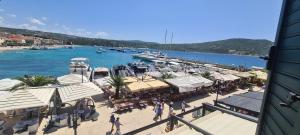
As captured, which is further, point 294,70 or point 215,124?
point 215,124

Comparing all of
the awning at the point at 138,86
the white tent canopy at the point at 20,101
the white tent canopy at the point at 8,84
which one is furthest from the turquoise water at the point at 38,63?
the white tent canopy at the point at 20,101

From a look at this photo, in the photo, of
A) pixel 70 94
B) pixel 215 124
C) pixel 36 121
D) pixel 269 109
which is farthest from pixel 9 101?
pixel 269 109

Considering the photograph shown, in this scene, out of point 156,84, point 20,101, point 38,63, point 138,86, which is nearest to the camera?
point 20,101

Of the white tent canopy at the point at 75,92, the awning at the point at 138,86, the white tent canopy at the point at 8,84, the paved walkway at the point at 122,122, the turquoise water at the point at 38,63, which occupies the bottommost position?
the turquoise water at the point at 38,63

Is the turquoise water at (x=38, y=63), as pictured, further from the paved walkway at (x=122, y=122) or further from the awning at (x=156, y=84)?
the paved walkway at (x=122, y=122)

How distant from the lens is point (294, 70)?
214cm

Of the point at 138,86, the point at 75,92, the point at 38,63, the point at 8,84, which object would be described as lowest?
the point at 38,63

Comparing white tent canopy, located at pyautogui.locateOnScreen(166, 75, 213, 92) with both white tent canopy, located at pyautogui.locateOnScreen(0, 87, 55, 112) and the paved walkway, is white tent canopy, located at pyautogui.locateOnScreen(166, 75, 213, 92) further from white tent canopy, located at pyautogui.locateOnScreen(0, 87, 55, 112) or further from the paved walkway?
white tent canopy, located at pyautogui.locateOnScreen(0, 87, 55, 112)

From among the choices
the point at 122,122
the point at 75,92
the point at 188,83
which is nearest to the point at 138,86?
the point at 188,83

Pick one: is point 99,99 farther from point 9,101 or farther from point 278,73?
point 278,73

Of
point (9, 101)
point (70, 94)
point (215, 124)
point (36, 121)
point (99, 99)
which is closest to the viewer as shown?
point (215, 124)

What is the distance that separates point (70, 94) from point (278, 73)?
12.6m

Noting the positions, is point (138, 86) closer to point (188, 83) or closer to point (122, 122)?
point (188, 83)

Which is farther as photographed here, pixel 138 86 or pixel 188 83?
pixel 188 83
